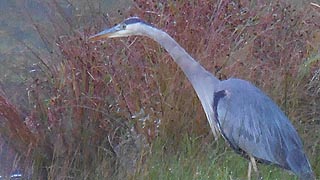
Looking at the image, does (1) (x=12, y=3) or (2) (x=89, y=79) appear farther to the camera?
(1) (x=12, y=3)

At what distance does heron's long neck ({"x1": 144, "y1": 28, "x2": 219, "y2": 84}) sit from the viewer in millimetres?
4859

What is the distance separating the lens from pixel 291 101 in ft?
18.5

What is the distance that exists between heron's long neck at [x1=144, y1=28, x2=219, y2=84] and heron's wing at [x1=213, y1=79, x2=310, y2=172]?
0.20 metres

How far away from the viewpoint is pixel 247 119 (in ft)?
15.5

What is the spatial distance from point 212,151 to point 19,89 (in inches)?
54.8

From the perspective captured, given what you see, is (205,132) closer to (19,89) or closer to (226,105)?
(226,105)

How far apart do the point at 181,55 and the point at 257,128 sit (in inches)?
23.2

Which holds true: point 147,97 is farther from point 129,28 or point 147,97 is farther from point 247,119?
point 247,119

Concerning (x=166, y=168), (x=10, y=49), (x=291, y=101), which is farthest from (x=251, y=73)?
(x=10, y=49)

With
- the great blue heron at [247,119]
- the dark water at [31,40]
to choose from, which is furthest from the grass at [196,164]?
the dark water at [31,40]

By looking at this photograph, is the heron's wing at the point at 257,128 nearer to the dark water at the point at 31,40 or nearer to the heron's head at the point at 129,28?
the heron's head at the point at 129,28

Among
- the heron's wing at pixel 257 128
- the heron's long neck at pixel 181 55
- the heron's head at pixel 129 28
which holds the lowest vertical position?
the heron's wing at pixel 257 128

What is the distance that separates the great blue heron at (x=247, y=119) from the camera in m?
4.63

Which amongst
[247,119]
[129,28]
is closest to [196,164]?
[247,119]
